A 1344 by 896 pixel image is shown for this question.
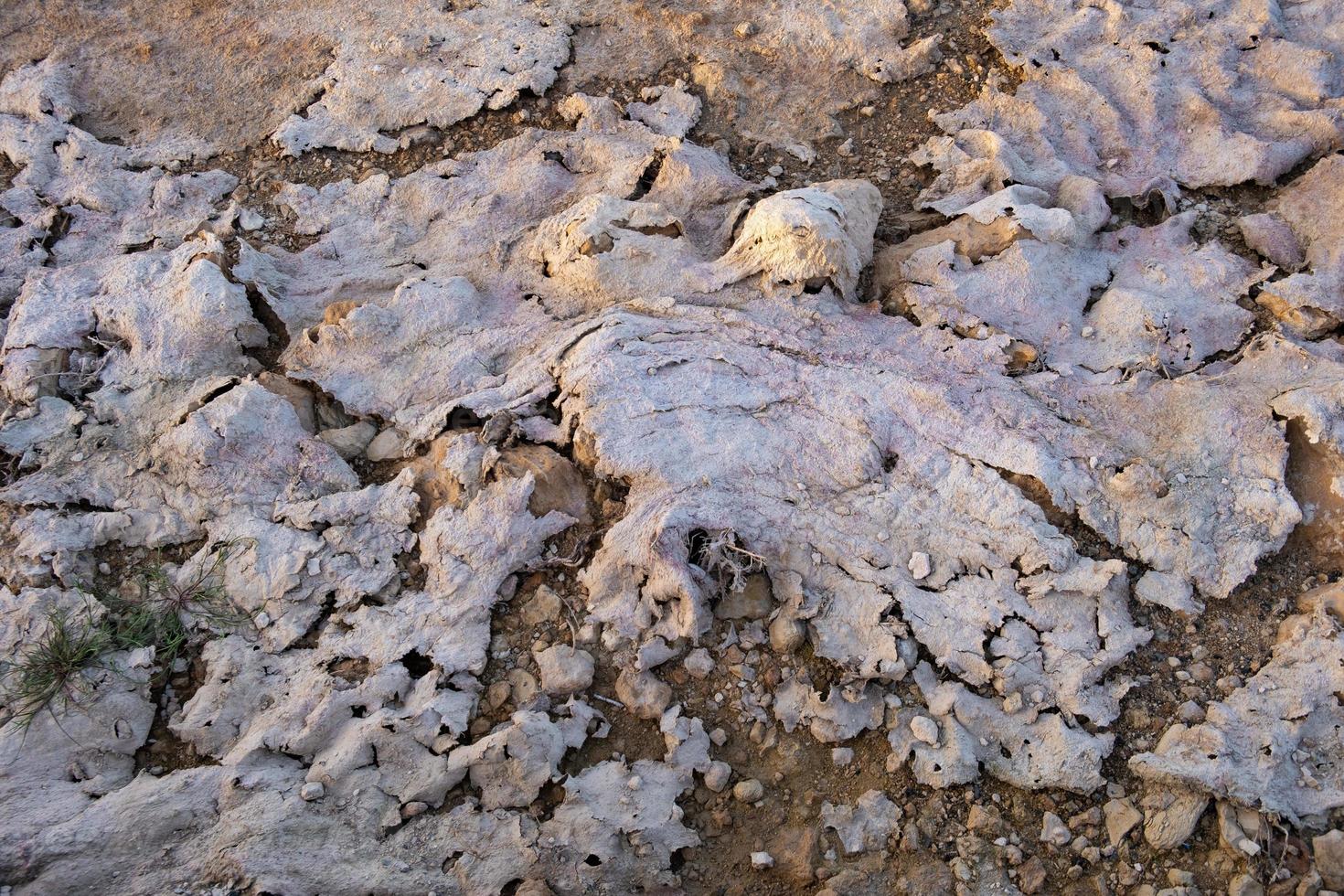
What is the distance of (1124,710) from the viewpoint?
2127 millimetres

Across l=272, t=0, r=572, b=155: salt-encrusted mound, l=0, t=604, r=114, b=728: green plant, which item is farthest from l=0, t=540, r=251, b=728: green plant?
l=272, t=0, r=572, b=155: salt-encrusted mound

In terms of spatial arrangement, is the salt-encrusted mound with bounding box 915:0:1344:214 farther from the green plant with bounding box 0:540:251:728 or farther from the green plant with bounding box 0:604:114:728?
the green plant with bounding box 0:604:114:728

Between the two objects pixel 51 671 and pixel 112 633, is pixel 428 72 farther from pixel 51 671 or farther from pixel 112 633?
pixel 51 671

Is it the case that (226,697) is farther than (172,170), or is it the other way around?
(172,170)

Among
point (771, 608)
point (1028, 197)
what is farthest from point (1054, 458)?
point (1028, 197)

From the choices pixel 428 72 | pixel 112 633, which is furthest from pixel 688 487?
pixel 428 72

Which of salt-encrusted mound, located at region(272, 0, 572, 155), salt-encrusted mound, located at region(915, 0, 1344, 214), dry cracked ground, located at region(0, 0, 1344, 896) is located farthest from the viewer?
salt-encrusted mound, located at region(272, 0, 572, 155)

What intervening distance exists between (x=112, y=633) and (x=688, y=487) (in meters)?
1.41

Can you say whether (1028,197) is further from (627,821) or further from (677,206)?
(627,821)

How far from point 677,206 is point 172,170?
72.1 inches

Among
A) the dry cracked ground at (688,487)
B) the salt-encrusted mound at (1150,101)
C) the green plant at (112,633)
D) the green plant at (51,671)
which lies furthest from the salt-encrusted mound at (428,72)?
the green plant at (51,671)

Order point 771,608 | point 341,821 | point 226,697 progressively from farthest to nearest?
point 771,608, point 226,697, point 341,821

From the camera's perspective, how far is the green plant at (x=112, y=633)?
208 cm

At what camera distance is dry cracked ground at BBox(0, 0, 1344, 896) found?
198 centimetres
